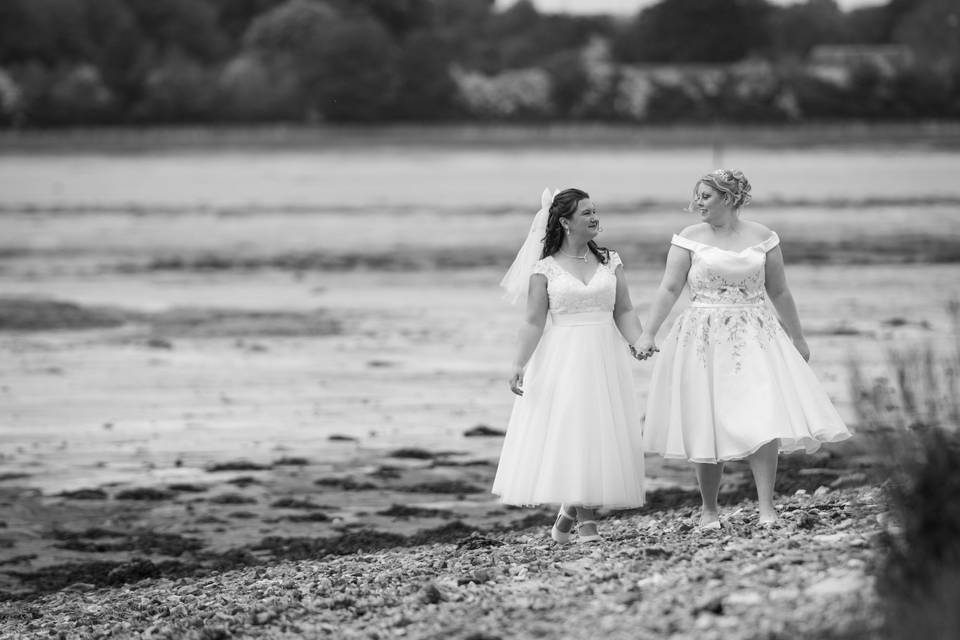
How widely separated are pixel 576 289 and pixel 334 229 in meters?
34.2

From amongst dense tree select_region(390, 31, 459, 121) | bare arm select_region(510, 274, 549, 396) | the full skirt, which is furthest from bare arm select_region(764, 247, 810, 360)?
dense tree select_region(390, 31, 459, 121)

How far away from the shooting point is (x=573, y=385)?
8430mm

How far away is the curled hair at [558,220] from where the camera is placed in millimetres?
8500

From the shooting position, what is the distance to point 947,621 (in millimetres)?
5102

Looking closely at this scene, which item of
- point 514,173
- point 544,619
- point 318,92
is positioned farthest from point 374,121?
point 544,619

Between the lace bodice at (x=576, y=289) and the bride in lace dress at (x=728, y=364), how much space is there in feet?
0.93

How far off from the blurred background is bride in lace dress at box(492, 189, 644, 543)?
1.53 m

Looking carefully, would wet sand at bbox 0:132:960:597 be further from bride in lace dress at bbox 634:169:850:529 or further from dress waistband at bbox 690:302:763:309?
dress waistband at bbox 690:302:763:309

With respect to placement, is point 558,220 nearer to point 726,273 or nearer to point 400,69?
point 726,273

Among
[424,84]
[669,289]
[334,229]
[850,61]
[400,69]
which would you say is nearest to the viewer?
[669,289]

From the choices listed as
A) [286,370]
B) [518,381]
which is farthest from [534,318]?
A: [286,370]

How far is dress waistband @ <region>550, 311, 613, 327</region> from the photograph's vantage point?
336 inches

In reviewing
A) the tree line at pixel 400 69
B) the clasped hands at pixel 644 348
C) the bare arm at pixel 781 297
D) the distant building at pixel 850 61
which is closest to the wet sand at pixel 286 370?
the bare arm at pixel 781 297

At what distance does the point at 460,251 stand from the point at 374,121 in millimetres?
99401
